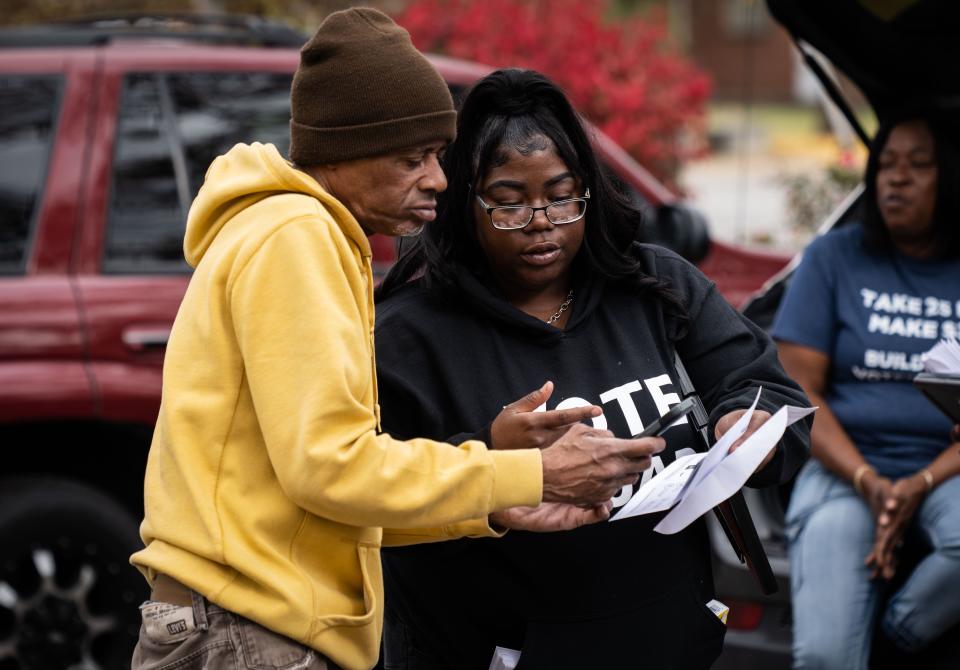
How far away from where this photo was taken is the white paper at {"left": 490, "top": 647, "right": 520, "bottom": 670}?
8.53ft

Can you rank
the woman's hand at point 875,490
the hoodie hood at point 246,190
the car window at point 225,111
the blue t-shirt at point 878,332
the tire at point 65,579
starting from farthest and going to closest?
the car window at point 225,111, the tire at point 65,579, the blue t-shirt at point 878,332, the woman's hand at point 875,490, the hoodie hood at point 246,190

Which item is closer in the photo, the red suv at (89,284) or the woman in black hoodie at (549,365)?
the woman in black hoodie at (549,365)

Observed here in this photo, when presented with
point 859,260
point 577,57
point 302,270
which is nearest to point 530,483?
point 302,270

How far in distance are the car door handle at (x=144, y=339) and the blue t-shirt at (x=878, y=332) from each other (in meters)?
1.92

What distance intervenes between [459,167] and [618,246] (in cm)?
38

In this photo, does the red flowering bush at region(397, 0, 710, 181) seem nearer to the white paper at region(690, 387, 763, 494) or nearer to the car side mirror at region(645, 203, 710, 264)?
the car side mirror at region(645, 203, 710, 264)

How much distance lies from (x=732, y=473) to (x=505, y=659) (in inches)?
24.1

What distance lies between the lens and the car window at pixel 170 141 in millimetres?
4438

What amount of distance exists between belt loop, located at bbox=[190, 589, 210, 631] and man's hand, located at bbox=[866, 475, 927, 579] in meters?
2.01

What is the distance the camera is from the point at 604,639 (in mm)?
2594

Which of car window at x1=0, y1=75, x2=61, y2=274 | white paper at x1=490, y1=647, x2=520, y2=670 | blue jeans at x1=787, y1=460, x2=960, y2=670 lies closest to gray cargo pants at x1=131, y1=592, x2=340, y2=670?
white paper at x1=490, y1=647, x2=520, y2=670

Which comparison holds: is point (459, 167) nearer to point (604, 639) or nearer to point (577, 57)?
point (604, 639)

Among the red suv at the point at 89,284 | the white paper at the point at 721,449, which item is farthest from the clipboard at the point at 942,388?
the red suv at the point at 89,284

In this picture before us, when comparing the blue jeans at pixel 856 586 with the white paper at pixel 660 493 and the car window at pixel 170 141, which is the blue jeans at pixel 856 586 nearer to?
the white paper at pixel 660 493
